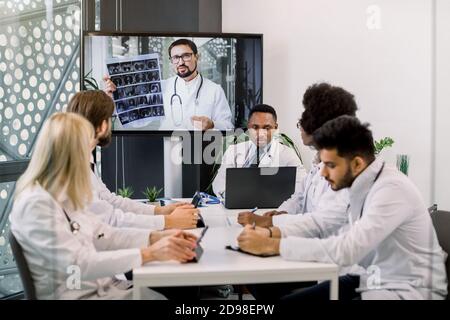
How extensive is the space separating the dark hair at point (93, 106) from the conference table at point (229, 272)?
0.60m

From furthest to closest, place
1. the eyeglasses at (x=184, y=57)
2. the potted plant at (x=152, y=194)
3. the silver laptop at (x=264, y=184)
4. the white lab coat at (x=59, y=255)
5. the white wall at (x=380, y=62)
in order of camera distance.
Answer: the eyeglasses at (x=184, y=57)
the potted plant at (x=152, y=194)
the silver laptop at (x=264, y=184)
the white wall at (x=380, y=62)
the white lab coat at (x=59, y=255)

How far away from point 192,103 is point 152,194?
693 mm

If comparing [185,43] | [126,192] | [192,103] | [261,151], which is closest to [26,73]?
[126,192]

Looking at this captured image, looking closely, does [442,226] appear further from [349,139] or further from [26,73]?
[26,73]

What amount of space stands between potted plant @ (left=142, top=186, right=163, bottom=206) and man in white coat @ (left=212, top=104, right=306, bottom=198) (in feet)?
1.18

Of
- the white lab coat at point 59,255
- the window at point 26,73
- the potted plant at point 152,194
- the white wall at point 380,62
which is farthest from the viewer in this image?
the potted plant at point 152,194

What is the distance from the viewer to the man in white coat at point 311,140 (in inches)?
68.2

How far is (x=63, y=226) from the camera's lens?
1377 millimetres

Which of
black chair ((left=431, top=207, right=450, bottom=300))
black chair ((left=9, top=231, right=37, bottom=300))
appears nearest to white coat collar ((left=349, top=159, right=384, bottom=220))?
black chair ((left=431, top=207, right=450, bottom=300))

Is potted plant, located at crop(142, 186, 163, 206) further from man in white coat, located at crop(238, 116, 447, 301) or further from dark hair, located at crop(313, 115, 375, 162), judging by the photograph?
dark hair, located at crop(313, 115, 375, 162)

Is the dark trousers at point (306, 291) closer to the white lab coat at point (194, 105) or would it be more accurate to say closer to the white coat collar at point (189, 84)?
the white lab coat at point (194, 105)

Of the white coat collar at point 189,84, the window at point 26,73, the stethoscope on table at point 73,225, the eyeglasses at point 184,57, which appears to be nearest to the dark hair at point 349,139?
the stethoscope on table at point 73,225

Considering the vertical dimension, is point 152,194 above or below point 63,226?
below
